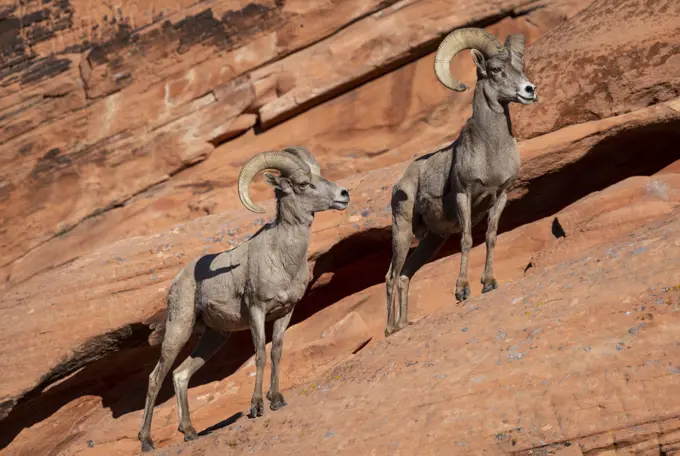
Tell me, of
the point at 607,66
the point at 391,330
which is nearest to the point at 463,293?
the point at 391,330

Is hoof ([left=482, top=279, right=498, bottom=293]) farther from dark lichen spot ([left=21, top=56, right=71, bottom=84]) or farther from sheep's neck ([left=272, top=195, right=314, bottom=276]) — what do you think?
dark lichen spot ([left=21, top=56, right=71, bottom=84])

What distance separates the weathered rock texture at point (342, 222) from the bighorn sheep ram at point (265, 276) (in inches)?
31.4

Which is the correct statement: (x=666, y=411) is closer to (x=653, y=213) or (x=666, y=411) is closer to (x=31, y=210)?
(x=653, y=213)

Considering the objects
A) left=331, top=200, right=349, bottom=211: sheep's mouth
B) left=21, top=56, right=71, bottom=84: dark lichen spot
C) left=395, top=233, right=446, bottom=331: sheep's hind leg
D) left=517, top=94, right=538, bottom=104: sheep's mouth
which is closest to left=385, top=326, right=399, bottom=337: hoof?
left=395, top=233, right=446, bottom=331: sheep's hind leg

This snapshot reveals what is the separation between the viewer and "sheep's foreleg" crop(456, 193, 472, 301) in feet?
39.3

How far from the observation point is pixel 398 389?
32.8 ft

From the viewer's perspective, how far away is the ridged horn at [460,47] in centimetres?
1226

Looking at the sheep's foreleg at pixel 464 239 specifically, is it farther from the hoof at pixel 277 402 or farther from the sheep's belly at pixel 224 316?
the sheep's belly at pixel 224 316

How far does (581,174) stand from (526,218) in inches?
45.8

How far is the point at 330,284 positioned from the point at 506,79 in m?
5.73

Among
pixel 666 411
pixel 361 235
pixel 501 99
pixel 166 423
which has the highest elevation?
pixel 501 99

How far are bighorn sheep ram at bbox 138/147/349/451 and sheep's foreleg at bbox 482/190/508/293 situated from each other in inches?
74.3

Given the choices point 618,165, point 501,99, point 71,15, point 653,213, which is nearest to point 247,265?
point 501,99

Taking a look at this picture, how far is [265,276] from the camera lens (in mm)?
11898
